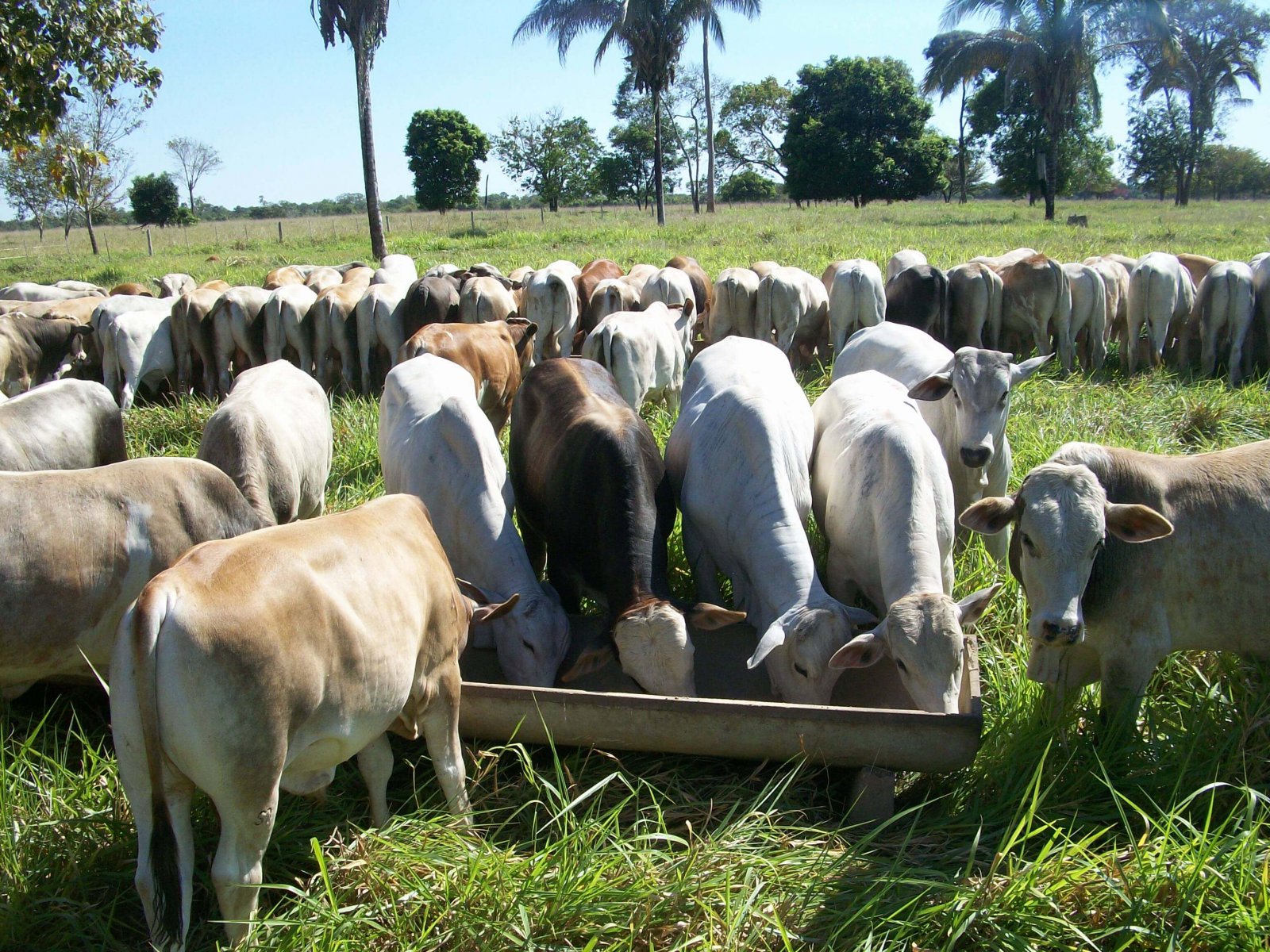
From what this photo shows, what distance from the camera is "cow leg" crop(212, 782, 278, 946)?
266 centimetres

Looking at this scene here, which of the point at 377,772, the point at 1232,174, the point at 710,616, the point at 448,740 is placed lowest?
the point at 377,772

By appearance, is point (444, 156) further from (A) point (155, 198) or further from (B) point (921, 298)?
(B) point (921, 298)

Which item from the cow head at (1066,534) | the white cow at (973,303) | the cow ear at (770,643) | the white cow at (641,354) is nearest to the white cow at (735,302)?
the white cow at (641,354)

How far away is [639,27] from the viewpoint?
29047mm

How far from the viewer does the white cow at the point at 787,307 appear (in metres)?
11.2

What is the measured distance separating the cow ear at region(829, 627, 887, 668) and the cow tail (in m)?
2.28

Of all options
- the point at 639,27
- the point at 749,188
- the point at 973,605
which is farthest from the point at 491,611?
the point at 749,188

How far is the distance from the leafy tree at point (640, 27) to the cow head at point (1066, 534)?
27.0m

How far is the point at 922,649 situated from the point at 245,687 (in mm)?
2386

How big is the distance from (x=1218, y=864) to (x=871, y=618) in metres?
1.50

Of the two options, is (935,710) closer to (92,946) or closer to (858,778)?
(858,778)

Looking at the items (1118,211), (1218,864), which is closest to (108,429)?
(1218,864)

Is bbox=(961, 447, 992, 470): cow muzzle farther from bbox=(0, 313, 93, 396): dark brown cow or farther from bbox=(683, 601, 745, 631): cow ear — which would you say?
bbox=(0, 313, 93, 396): dark brown cow

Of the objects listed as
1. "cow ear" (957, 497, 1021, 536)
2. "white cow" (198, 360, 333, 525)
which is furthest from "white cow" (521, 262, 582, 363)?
"cow ear" (957, 497, 1021, 536)
